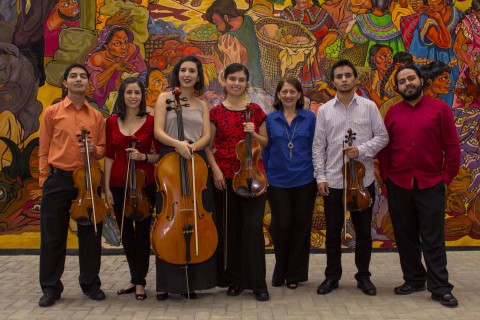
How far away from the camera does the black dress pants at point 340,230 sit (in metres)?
4.50

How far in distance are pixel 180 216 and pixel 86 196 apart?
742 millimetres

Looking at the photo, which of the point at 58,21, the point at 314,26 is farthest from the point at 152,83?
the point at 314,26

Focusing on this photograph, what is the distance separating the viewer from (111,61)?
6.42 metres

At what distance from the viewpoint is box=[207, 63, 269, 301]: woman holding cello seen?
4305 mm

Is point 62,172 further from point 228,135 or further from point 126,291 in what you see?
point 228,135

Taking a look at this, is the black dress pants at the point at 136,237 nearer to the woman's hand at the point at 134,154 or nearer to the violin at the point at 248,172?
the woman's hand at the point at 134,154

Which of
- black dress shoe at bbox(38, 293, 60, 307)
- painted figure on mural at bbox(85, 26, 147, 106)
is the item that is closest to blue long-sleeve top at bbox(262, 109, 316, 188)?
black dress shoe at bbox(38, 293, 60, 307)

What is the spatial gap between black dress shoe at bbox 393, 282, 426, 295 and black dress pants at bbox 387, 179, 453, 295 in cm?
3

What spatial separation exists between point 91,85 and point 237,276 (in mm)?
3192

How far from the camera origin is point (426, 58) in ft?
21.3

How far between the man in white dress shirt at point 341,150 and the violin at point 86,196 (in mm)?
1789

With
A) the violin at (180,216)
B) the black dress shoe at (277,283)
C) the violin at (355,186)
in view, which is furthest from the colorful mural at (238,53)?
the violin at (180,216)

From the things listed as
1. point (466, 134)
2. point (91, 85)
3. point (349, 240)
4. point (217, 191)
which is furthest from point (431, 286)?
point (91, 85)

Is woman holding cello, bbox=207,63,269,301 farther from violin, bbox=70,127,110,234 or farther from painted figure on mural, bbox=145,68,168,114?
painted figure on mural, bbox=145,68,168,114
